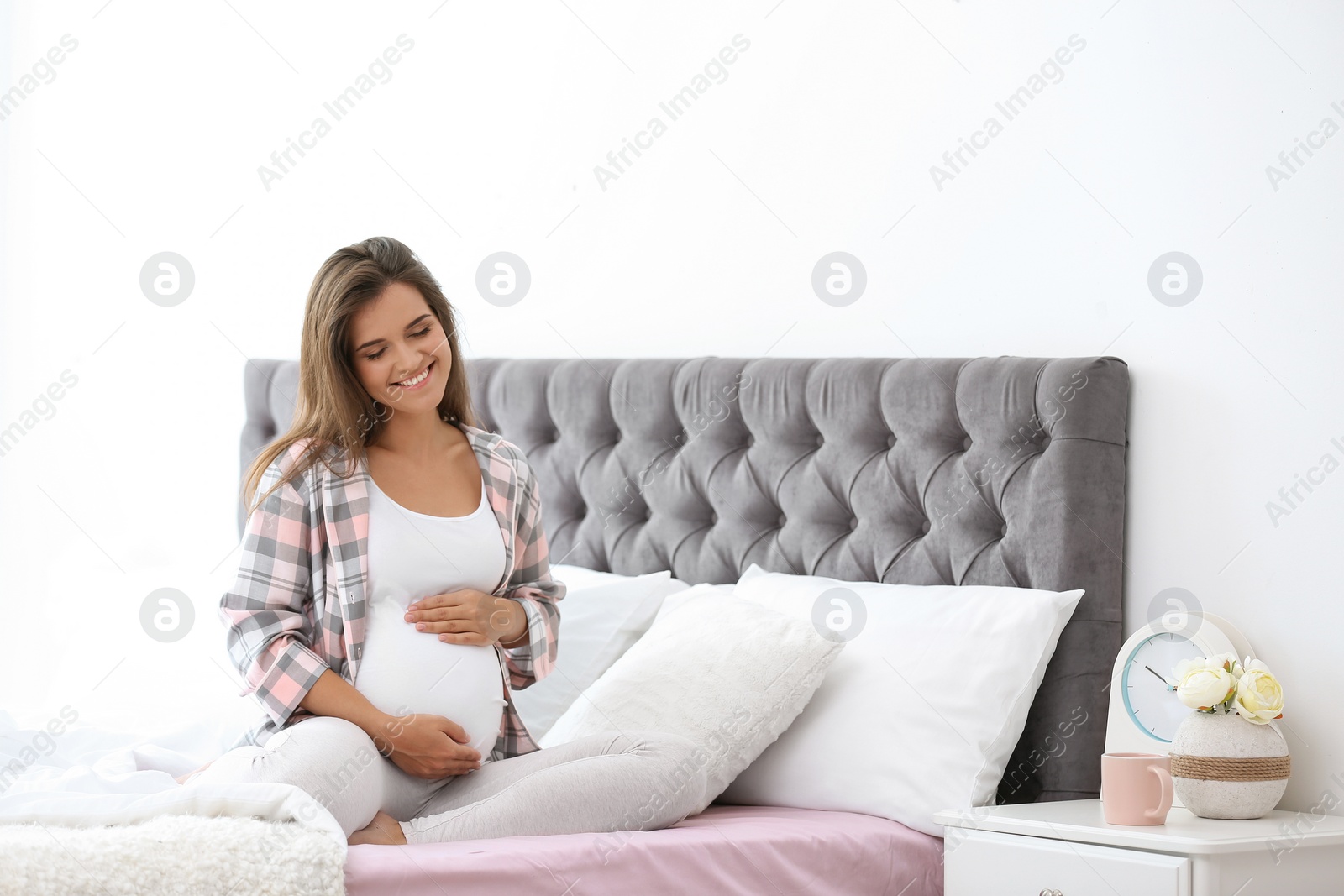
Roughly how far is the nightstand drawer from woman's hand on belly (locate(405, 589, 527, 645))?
2.22 ft

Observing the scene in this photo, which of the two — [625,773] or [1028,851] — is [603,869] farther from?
[1028,851]

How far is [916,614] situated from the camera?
1.96m

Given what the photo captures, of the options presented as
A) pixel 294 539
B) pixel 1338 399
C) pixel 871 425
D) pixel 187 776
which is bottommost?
pixel 187 776

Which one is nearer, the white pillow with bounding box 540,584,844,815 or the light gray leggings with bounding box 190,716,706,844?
the light gray leggings with bounding box 190,716,706,844

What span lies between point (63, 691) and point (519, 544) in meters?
1.41

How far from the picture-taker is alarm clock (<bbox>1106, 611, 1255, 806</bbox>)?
1.83m

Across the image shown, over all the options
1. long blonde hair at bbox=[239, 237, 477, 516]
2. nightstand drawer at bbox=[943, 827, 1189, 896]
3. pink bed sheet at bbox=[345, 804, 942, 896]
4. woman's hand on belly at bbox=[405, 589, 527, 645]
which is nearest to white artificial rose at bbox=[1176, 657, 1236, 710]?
nightstand drawer at bbox=[943, 827, 1189, 896]

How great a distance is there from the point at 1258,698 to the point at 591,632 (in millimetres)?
1068

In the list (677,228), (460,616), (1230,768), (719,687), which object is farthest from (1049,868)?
(677,228)

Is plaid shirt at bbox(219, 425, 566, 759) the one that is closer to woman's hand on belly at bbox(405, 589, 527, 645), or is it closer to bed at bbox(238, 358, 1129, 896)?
woman's hand on belly at bbox(405, 589, 527, 645)

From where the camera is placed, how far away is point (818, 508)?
222cm

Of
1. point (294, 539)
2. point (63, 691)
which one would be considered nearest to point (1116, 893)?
point (294, 539)

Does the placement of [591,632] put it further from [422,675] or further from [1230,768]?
[1230,768]

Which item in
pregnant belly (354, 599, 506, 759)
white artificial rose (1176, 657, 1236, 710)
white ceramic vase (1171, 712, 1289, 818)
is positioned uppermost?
white artificial rose (1176, 657, 1236, 710)
